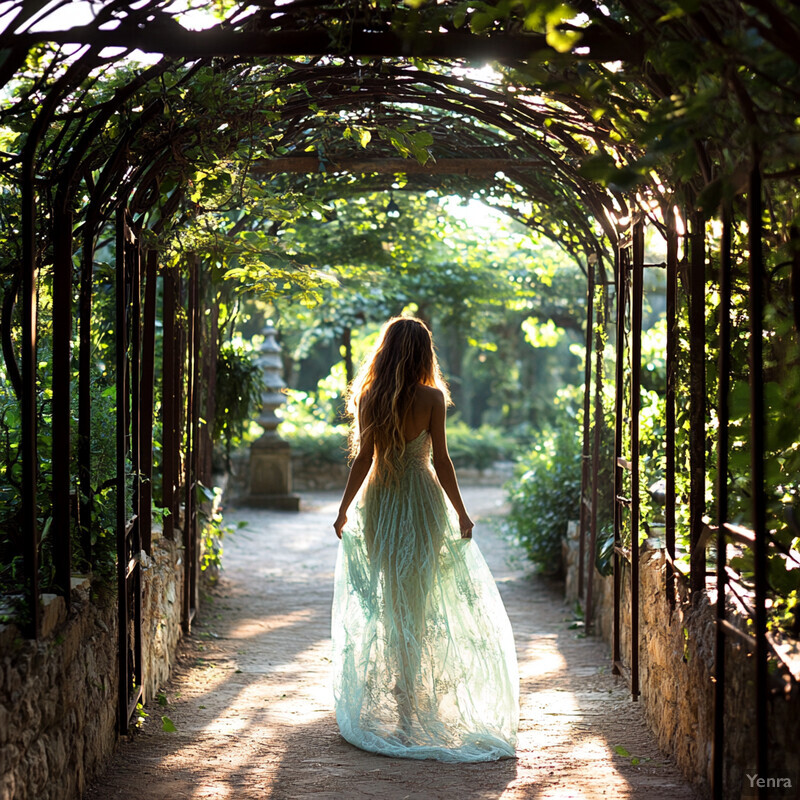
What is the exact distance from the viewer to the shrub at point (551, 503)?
780cm

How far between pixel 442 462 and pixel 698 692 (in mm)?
1381

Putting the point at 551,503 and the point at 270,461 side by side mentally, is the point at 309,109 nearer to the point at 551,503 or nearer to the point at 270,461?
the point at 551,503

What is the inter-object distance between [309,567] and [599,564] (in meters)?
4.10

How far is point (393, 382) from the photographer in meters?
3.85

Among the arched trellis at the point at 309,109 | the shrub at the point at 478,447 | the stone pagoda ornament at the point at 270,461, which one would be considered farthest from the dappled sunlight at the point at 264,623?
the shrub at the point at 478,447

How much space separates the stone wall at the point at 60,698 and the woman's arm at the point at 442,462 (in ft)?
4.82

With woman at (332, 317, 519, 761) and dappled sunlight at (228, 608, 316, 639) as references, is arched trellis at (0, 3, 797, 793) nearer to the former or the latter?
woman at (332, 317, 519, 761)

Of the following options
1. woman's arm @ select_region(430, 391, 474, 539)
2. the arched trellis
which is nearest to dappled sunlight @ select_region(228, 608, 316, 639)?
woman's arm @ select_region(430, 391, 474, 539)

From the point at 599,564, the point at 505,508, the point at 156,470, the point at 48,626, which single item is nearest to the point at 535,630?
the point at 599,564

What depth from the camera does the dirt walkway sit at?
3219 mm

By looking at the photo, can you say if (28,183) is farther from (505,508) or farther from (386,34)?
(505,508)

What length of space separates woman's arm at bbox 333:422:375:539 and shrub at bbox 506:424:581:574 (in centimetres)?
416

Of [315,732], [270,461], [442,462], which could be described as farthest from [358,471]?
[270,461]

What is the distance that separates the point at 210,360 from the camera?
694 centimetres
